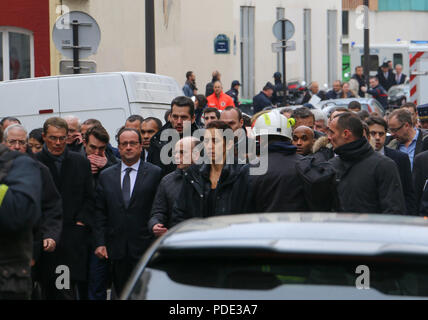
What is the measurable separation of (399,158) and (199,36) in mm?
26397

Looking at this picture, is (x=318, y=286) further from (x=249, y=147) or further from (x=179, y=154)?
(x=249, y=147)

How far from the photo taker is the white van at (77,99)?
14.4 meters

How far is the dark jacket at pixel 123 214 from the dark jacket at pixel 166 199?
496 mm

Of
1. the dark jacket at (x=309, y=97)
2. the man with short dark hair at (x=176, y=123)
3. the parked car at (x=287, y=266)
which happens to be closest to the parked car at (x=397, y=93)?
the dark jacket at (x=309, y=97)

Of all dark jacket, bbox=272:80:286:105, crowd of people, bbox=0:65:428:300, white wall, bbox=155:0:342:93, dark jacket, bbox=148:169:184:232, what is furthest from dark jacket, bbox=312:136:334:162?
white wall, bbox=155:0:342:93

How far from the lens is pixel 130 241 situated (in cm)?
876

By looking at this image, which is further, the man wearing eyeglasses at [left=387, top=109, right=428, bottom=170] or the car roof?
the man wearing eyeglasses at [left=387, top=109, right=428, bottom=170]

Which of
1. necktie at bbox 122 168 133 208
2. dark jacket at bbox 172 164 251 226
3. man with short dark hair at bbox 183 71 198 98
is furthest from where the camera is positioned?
man with short dark hair at bbox 183 71 198 98

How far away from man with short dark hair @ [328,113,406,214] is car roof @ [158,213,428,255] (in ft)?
10.9

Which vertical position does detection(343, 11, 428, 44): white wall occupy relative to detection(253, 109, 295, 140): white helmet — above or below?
above

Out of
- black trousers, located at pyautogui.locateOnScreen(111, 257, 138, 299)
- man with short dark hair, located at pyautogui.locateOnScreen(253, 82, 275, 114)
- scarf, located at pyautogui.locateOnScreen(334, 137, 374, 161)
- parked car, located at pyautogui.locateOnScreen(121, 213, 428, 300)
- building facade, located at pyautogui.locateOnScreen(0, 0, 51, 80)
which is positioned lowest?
black trousers, located at pyautogui.locateOnScreen(111, 257, 138, 299)

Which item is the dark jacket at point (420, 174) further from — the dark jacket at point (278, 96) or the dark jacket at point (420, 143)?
the dark jacket at point (278, 96)

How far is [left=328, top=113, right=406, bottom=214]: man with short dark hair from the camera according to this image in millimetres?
7781

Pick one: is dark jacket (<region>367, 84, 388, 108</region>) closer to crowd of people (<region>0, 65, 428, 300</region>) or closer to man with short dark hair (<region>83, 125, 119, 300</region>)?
crowd of people (<region>0, 65, 428, 300</region>)
